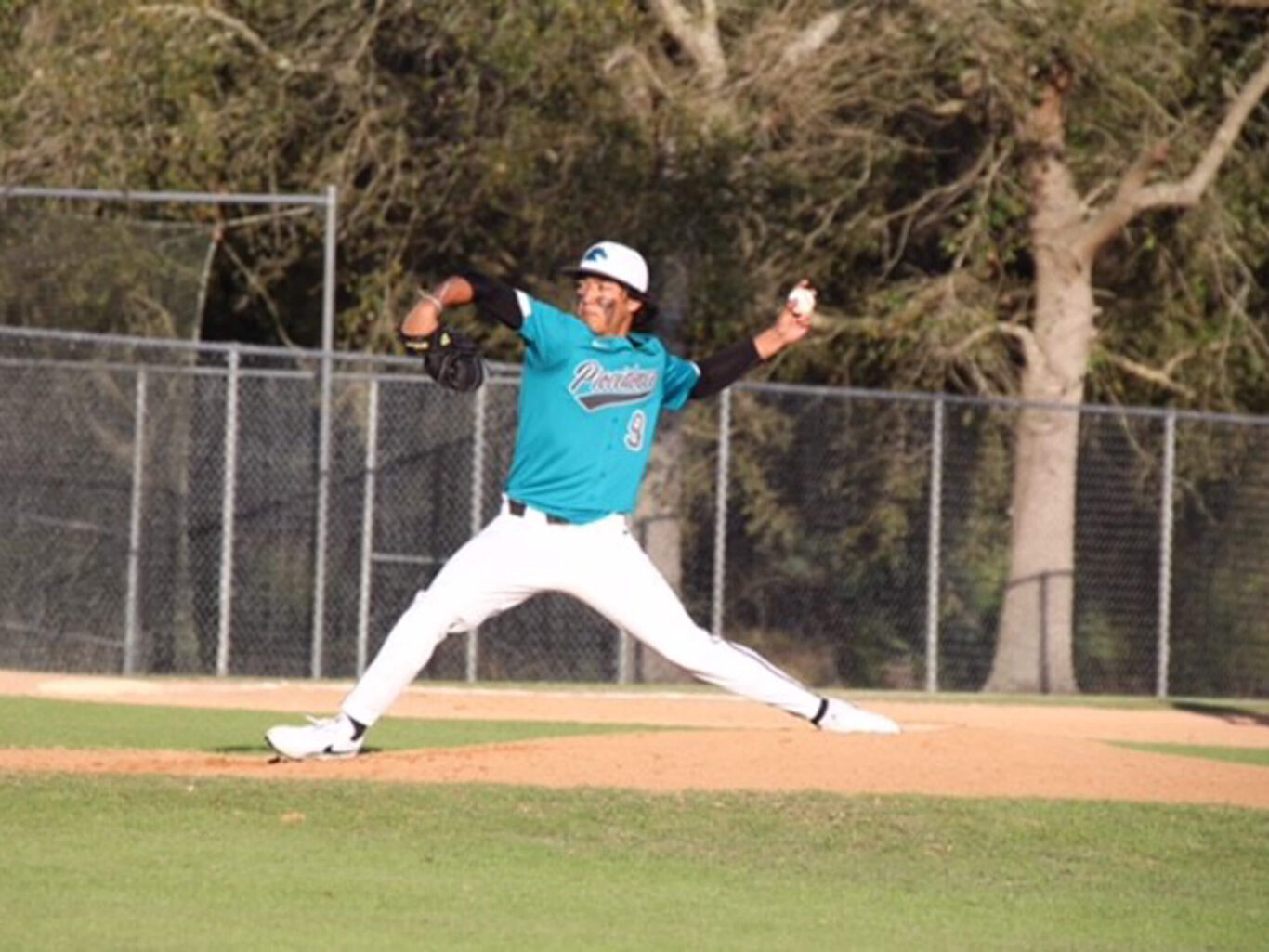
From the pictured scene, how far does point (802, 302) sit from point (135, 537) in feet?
33.2

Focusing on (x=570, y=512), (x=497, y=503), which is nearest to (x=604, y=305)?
(x=570, y=512)

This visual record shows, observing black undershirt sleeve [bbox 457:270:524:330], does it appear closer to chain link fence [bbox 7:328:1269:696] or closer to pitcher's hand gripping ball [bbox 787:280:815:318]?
pitcher's hand gripping ball [bbox 787:280:815:318]

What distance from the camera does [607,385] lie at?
36.2 feet

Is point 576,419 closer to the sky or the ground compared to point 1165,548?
closer to the sky

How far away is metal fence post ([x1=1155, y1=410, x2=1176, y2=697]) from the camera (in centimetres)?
2259

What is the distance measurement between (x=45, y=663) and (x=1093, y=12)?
9.38 m

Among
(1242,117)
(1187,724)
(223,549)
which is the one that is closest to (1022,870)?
(1187,724)

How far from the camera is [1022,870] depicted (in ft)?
31.1

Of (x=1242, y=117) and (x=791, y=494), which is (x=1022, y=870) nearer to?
(x=791, y=494)

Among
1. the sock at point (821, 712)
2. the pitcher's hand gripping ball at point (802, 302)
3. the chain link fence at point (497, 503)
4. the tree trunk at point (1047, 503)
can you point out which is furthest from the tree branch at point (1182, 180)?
the pitcher's hand gripping ball at point (802, 302)

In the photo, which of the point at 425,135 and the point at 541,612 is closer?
the point at 541,612

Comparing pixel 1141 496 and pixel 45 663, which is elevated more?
pixel 1141 496

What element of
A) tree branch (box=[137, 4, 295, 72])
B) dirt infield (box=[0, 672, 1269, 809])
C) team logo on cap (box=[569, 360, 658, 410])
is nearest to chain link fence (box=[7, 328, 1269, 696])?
tree branch (box=[137, 4, 295, 72])

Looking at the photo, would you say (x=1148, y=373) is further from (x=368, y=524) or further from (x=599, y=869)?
(x=599, y=869)
